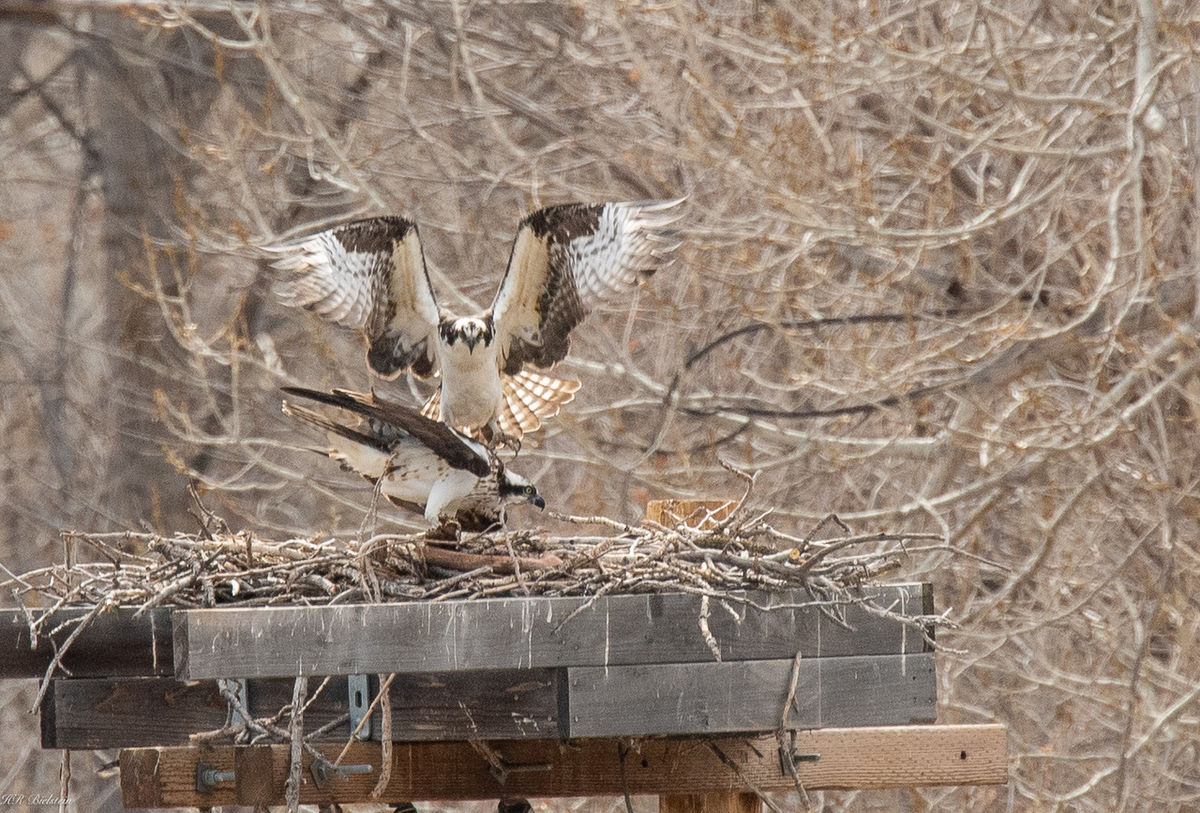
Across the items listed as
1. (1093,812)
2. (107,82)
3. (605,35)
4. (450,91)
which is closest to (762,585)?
(1093,812)

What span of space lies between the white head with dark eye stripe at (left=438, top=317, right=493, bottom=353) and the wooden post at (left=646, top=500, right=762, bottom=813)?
92cm

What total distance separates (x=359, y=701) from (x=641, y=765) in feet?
2.43

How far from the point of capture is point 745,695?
352 cm

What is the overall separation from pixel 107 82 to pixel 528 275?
7122 millimetres

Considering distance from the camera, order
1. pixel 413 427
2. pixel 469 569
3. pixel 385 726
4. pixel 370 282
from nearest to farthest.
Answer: pixel 385 726 → pixel 469 569 → pixel 413 427 → pixel 370 282

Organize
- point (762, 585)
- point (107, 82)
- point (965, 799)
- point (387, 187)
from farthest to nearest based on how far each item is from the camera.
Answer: point (107, 82)
point (387, 187)
point (965, 799)
point (762, 585)

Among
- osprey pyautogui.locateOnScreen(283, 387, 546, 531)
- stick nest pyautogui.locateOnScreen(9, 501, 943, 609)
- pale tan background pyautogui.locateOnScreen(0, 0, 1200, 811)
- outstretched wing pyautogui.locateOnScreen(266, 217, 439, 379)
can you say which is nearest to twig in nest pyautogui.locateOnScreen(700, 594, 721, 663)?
stick nest pyautogui.locateOnScreen(9, 501, 943, 609)

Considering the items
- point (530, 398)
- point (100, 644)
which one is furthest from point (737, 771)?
point (530, 398)

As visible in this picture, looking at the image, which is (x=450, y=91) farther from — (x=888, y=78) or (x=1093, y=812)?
(x=1093, y=812)

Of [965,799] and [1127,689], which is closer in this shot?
[1127,689]

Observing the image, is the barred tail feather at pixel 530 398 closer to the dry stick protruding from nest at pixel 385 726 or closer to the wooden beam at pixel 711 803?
the wooden beam at pixel 711 803

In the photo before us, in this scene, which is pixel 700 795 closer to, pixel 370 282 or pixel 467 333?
pixel 467 333

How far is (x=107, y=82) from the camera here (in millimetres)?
11609

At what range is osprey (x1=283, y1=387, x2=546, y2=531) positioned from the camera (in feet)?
14.7
